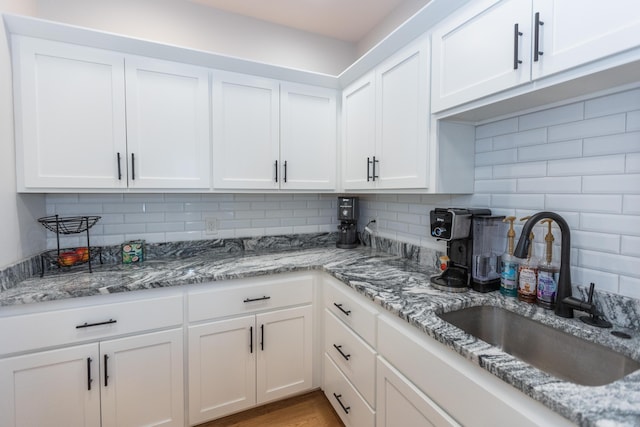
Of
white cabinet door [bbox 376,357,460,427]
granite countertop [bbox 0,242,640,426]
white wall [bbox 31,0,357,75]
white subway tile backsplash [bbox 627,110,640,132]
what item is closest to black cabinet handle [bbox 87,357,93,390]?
granite countertop [bbox 0,242,640,426]

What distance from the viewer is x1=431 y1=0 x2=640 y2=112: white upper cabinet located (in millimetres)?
836

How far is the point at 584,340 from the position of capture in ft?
3.24

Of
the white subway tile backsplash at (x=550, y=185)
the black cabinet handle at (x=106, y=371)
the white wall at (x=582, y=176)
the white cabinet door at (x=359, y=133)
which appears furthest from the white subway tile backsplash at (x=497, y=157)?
the black cabinet handle at (x=106, y=371)

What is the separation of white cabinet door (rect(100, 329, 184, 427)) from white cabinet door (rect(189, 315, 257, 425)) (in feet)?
0.23

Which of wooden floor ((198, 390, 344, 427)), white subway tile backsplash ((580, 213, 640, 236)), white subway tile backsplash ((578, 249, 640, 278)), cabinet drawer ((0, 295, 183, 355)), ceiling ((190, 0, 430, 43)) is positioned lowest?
wooden floor ((198, 390, 344, 427))

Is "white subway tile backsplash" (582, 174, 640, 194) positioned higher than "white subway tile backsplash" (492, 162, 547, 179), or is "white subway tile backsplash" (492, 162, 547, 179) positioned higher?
"white subway tile backsplash" (492, 162, 547, 179)

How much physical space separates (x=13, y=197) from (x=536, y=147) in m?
2.50

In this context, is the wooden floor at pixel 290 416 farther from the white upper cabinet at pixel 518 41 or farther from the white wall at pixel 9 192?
the white upper cabinet at pixel 518 41

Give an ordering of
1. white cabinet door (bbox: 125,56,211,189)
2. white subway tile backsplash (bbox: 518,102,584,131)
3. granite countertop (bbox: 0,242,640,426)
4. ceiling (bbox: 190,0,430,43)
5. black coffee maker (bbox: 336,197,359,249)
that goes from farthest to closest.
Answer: black coffee maker (bbox: 336,197,359,249), ceiling (bbox: 190,0,430,43), white cabinet door (bbox: 125,56,211,189), white subway tile backsplash (bbox: 518,102,584,131), granite countertop (bbox: 0,242,640,426)

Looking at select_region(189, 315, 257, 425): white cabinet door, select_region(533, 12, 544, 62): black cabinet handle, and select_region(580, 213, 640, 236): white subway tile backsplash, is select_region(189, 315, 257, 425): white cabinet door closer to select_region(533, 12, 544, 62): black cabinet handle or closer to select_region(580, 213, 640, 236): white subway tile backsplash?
select_region(580, 213, 640, 236): white subway tile backsplash

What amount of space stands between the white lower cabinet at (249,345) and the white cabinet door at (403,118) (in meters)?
0.85

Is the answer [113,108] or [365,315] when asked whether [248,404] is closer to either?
[365,315]

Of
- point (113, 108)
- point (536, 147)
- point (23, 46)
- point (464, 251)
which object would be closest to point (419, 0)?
point (536, 147)

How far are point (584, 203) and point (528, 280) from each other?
0.36 m
